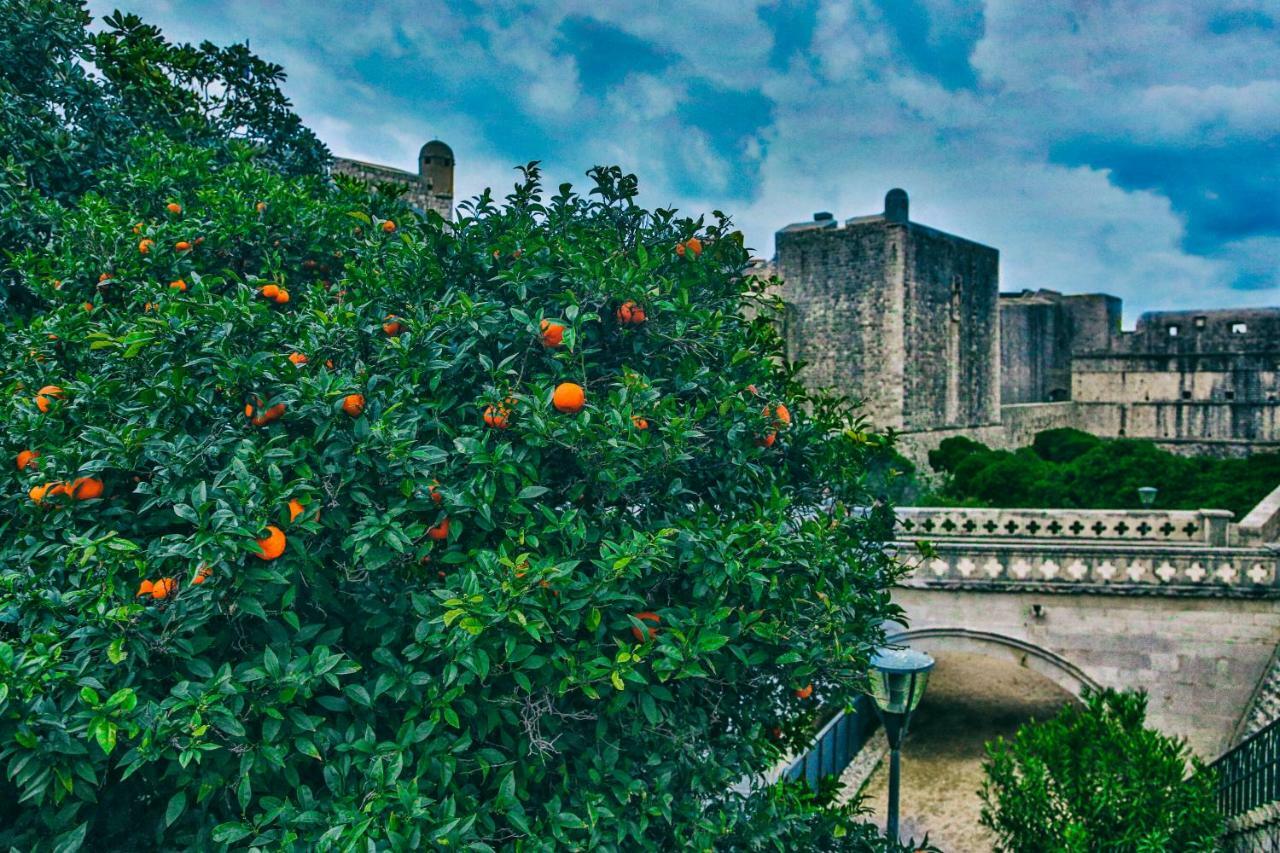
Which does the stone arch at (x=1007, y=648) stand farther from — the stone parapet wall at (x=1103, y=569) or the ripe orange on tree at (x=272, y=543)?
the ripe orange on tree at (x=272, y=543)

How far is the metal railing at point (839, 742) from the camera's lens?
9305 millimetres

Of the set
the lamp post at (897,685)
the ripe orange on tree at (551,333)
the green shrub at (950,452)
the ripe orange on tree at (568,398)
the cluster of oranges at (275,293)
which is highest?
the cluster of oranges at (275,293)

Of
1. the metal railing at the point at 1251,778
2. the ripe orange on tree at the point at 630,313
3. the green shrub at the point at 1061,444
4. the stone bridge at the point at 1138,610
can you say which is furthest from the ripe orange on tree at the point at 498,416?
the green shrub at the point at 1061,444

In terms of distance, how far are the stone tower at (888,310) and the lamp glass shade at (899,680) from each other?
19665 millimetres

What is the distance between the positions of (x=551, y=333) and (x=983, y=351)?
28.4 metres

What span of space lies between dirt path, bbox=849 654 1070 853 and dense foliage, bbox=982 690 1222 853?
2.05 m

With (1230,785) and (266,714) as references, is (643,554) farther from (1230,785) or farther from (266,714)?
(1230,785)

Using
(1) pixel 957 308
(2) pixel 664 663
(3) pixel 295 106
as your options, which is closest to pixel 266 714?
(2) pixel 664 663

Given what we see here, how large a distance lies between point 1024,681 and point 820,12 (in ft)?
37.4

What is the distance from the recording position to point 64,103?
634 centimetres

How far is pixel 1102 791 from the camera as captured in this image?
5812 mm

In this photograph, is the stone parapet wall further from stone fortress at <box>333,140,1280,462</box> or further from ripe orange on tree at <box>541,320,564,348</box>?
ripe orange on tree at <box>541,320,564,348</box>

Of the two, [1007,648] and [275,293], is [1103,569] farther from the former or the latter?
[275,293]

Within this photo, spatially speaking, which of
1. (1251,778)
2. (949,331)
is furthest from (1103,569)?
(949,331)
